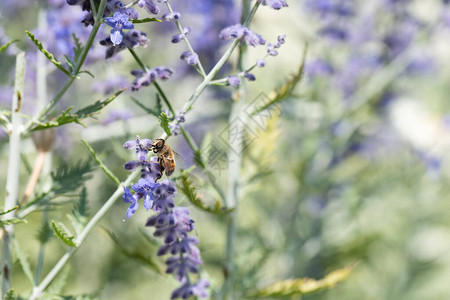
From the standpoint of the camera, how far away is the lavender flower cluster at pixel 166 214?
3.00 ft

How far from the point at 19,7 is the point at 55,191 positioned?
1212 millimetres

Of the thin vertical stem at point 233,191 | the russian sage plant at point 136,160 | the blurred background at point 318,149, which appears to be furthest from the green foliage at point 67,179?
the blurred background at point 318,149

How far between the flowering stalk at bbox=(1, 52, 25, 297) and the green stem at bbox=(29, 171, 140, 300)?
7 cm

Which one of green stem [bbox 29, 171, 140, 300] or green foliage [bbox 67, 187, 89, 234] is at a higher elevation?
green foliage [bbox 67, 187, 89, 234]

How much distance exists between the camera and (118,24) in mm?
920

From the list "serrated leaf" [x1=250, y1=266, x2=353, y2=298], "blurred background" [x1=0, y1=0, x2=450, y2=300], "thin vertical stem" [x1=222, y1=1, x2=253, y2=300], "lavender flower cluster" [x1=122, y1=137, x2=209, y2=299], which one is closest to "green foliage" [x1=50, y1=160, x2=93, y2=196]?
"lavender flower cluster" [x1=122, y1=137, x2=209, y2=299]

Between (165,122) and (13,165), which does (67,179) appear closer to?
(13,165)

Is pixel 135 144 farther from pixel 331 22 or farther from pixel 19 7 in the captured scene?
pixel 331 22

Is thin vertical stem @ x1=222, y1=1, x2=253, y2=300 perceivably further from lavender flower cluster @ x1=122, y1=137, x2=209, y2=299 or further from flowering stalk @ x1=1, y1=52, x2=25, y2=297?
flowering stalk @ x1=1, y1=52, x2=25, y2=297

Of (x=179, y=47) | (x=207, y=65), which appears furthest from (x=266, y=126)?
(x=179, y=47)

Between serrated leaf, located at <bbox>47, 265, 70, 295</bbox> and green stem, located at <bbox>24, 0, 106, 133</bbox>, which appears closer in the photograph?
green stem, located at <bbox>24, 0, 106, 133</bbox>

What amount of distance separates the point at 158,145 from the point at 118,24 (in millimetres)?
220

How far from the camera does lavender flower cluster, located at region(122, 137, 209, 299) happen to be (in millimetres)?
913

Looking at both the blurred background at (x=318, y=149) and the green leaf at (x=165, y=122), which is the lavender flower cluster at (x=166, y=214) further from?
the blurred background at (x=318, y=149)
